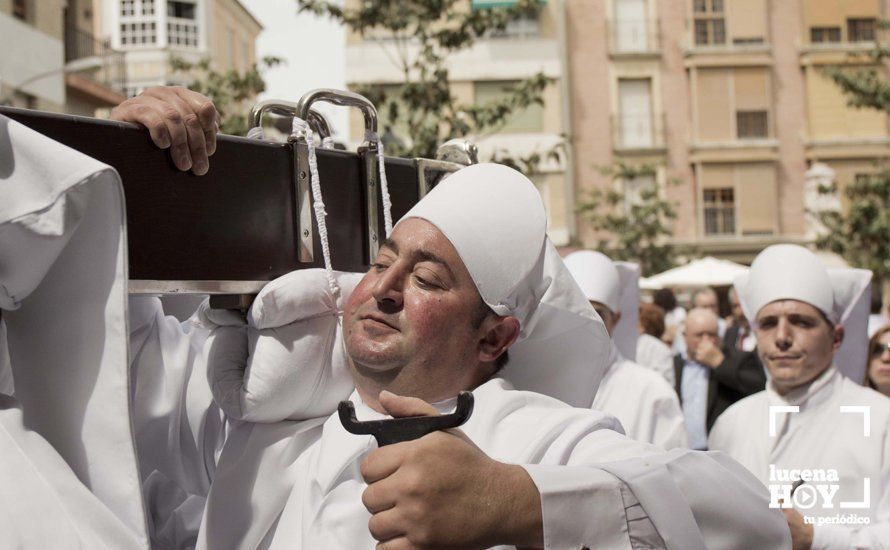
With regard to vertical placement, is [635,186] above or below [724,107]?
below

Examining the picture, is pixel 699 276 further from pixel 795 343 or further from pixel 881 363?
pixel 795 343

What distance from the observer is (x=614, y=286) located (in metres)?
6.29

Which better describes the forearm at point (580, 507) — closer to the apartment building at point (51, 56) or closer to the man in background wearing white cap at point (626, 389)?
the man in background wearing white cap at point (626, 389)

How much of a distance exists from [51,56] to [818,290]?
19.2m

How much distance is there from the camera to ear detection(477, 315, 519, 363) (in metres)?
2.61

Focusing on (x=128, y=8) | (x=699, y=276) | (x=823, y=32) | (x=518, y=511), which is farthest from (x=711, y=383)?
(x=128, y=8)

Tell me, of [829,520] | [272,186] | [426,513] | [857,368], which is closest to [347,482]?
[272,186]

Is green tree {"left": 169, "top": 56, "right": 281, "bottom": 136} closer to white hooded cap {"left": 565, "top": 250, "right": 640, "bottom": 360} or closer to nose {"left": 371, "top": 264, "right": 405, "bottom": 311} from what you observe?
white hooded cap {"left": 565, "top": 250, "right": 640, "bottom": 360}

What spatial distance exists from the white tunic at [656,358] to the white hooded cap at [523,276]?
5381 mm

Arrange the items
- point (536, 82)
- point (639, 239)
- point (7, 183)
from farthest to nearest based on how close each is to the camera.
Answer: point (639, 239) < point (536, 82) < point (7, 183)

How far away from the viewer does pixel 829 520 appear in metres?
4.77

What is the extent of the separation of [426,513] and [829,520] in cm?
346

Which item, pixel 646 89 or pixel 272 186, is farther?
pixel 646 89

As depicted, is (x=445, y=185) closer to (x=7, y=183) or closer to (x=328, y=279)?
(x=328, y=279)
